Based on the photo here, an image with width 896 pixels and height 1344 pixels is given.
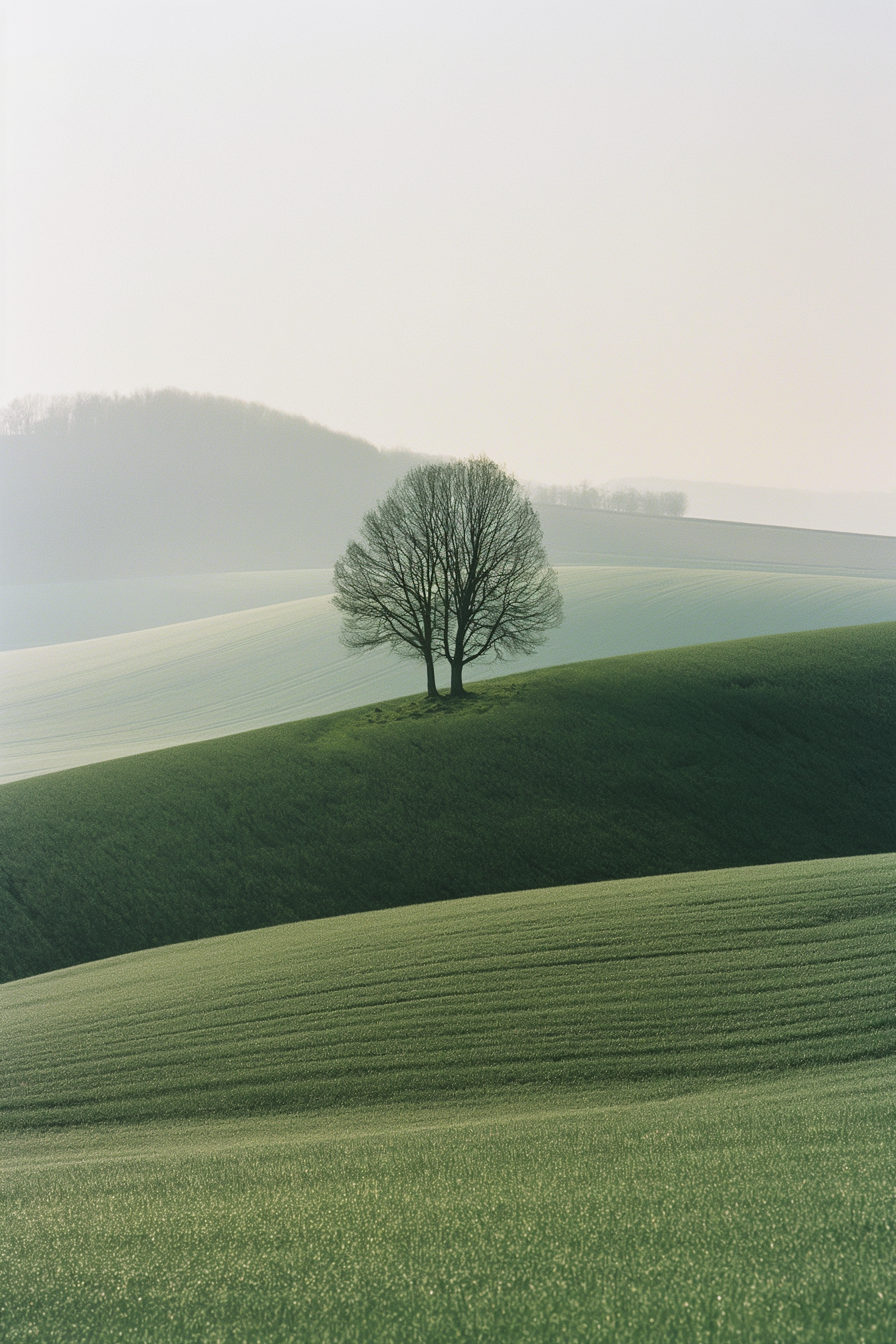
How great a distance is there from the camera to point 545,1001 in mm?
11820

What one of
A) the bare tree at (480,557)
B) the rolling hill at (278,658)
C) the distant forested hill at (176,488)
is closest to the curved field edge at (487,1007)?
the bare tree at (480,557)

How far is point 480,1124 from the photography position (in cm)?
840

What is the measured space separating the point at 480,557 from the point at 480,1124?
26.4m

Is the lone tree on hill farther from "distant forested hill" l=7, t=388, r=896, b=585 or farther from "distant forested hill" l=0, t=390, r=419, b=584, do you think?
"distant forested hill" l=0, t=390, r=419, b=584

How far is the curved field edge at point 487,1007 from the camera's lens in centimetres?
1020

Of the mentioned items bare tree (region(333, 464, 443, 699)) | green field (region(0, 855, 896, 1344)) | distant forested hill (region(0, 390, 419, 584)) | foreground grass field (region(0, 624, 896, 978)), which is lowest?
foreground grass field (region(0, 624, 896, 978))

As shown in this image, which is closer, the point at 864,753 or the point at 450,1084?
the point at 450,1084

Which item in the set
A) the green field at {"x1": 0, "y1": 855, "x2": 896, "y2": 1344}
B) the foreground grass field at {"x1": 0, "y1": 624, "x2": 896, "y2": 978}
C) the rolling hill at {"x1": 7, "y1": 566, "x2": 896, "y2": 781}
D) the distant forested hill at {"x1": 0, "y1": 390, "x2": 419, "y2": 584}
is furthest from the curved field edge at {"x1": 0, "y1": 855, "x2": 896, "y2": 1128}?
the distant forested hill at {"x1": 0, "y1": 390, "x2": 419, "y2": 584}

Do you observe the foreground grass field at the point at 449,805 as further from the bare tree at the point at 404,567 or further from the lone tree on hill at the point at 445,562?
the bare tree at the point at 404,567

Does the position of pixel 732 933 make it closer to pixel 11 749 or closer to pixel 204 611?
pixel 11 749

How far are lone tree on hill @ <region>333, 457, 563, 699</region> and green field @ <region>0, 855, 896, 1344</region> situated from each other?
16.0 metres

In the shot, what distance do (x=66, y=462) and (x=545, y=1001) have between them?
159297mm

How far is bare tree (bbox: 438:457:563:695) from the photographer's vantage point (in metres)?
33.1

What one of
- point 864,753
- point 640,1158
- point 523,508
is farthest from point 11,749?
point 640,1158
